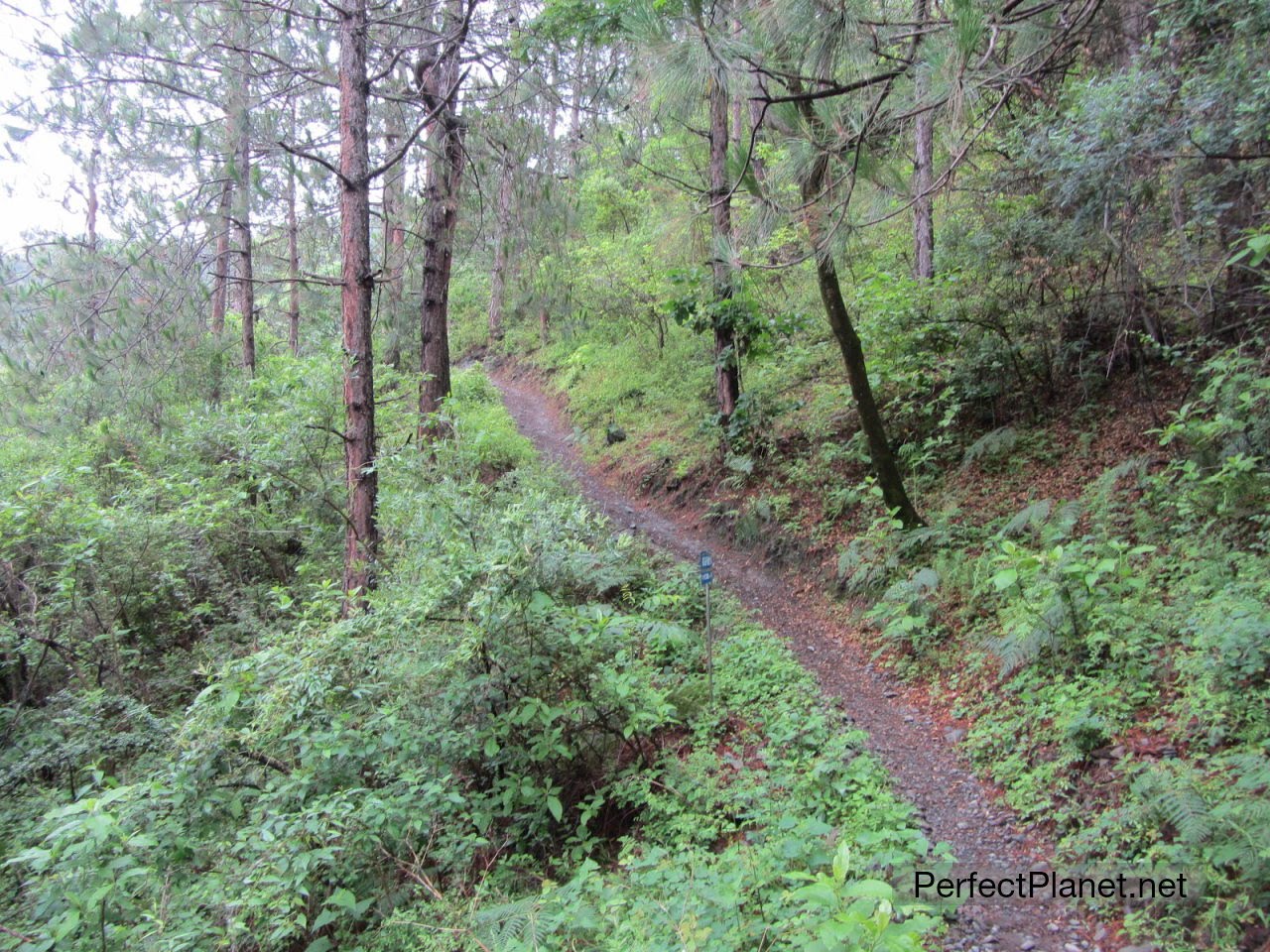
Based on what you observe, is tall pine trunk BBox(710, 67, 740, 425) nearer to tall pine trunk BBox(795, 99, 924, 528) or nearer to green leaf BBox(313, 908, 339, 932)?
tall pine trunk BBox(795, 99, 924, 528)

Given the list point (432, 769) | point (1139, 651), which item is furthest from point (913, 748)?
point (432, 769)

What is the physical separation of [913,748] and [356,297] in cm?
725

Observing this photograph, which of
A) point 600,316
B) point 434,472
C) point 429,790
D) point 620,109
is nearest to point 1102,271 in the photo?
point 620,109

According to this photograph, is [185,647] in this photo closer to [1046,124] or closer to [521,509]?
[521,509]

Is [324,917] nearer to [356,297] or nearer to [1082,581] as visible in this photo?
[1082,581]

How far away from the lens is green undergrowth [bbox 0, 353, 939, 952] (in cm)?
347

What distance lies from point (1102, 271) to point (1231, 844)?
21.0ft

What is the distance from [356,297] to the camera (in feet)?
24.9

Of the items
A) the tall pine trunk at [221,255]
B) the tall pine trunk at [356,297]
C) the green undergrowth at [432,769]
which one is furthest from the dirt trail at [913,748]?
the tall pine trunk at [221,255]

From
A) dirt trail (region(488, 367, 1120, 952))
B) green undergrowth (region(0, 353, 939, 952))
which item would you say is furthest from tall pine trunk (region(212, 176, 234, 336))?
dirt trail (region(488, 367, 1120, 952))

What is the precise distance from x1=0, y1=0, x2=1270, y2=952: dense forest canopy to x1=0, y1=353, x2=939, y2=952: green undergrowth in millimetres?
41

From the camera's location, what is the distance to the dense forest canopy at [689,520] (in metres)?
3.84

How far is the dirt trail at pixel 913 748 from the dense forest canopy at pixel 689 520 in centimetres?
10

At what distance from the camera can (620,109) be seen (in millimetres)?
7793
